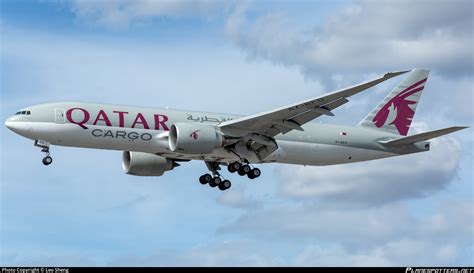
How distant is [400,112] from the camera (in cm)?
5866

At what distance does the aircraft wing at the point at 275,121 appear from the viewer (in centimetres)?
4744

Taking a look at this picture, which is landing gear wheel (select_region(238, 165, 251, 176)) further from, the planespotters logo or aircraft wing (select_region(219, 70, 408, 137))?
the planespotters logo

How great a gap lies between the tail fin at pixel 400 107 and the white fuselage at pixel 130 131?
5.06 meters

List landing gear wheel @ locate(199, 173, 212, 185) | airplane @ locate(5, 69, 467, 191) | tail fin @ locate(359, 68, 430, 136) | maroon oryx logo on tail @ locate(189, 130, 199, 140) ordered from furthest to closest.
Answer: tail fin @ locate(359, 68, 430, 136) → landing gear wheel @ locate(199, 173, 212, 185) → maroon oryx logo on tail @ locate(189, 130, 199, 140) → airplane @ locate(5, 69, 467, 191)

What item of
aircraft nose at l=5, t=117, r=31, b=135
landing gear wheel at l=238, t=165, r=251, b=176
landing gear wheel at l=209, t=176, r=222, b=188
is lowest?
landing gear wheel at l=238, t=165, r=251, b=176

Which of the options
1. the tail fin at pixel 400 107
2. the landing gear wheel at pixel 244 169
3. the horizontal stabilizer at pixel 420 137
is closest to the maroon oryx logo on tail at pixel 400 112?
the tail fin at pixel 400 107

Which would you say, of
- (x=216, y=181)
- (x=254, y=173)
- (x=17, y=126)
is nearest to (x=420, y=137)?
(x=254, y=173)

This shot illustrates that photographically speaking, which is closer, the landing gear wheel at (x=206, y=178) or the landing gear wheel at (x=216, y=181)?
the landing gear wheel at (x=216, y=181)

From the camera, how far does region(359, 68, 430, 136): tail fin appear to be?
57.6 m

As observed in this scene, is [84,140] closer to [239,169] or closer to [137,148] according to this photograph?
[137,148]

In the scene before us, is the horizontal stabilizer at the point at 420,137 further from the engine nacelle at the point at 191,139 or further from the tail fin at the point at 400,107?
the engine nacelle at the point at 191,139

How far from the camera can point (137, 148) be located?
49.8 m

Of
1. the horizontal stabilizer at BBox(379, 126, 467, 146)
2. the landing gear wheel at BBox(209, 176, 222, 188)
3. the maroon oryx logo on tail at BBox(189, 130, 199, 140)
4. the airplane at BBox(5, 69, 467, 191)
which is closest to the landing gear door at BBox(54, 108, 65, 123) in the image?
the airplane at BBox(5, 69, 467, 191)

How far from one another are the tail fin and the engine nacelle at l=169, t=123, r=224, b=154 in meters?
11.4
